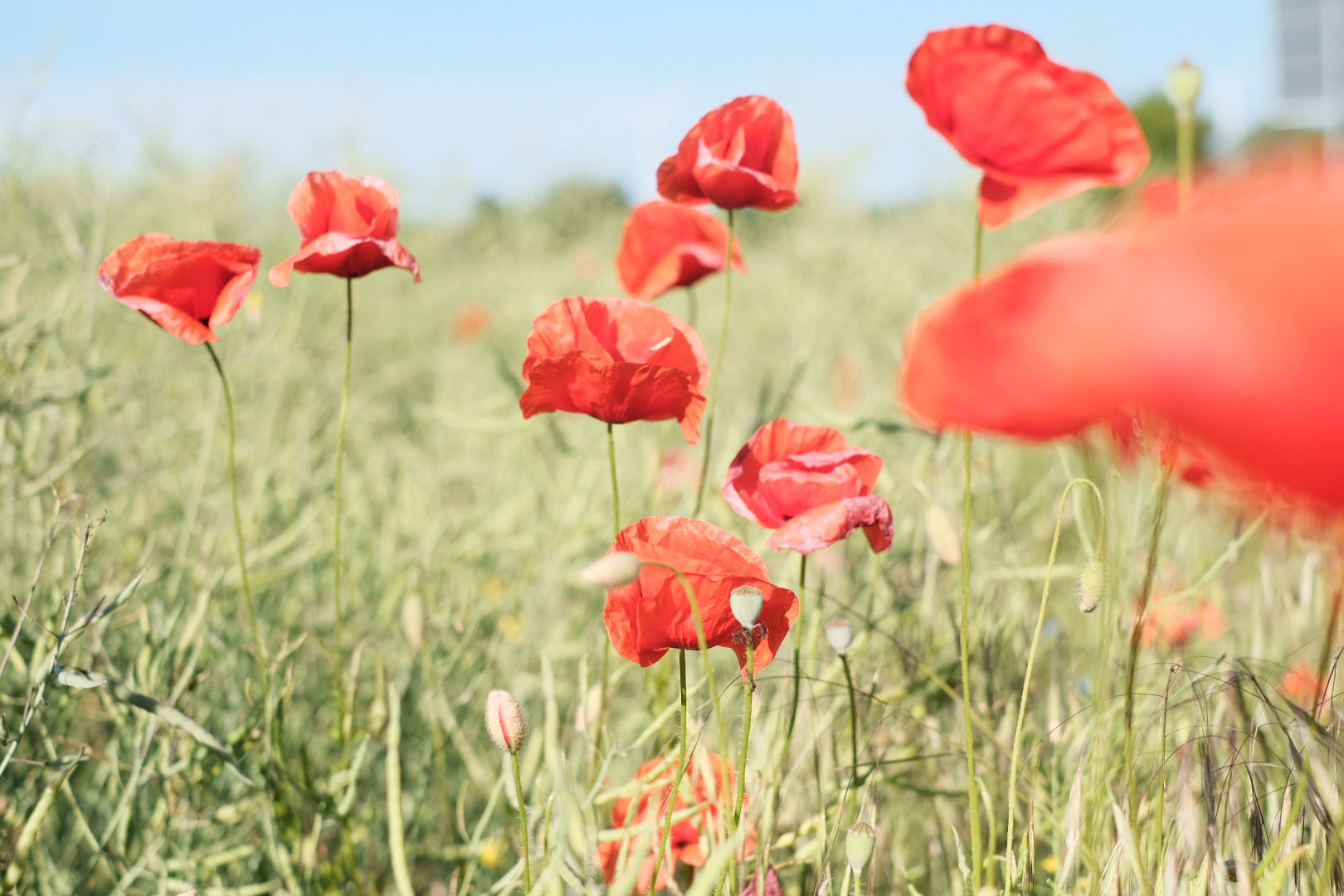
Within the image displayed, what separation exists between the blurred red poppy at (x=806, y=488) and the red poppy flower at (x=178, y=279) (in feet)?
1.09

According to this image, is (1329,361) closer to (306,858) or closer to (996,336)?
(996,336)

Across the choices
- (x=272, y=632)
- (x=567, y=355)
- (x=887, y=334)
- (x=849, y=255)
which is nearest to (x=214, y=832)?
(x=272, y=632)

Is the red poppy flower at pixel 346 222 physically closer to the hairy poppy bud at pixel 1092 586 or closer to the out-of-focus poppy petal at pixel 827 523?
the out-of-focus poppy petal at pixel 827 523

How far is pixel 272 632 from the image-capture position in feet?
3.25

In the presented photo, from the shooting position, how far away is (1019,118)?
0.43 meters

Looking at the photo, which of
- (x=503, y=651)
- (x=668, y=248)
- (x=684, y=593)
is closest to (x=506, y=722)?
(x=684, y=593)

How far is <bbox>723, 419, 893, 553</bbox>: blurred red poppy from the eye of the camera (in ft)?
1.54

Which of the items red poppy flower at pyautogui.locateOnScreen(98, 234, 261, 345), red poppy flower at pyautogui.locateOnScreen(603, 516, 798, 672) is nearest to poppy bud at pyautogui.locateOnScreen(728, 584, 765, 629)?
red poppy flower at pyautogui.locateOnScreen(603, 516, 798, 672)

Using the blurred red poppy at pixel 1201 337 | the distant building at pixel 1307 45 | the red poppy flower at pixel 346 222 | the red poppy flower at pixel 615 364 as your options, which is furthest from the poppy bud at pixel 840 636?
the distant building at pixel 1307 45

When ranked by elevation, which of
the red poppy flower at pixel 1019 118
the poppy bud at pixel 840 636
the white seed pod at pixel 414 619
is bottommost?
the white seed pod at pixel 414 619

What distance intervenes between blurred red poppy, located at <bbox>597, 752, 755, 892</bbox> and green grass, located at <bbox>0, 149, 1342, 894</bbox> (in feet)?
0.09

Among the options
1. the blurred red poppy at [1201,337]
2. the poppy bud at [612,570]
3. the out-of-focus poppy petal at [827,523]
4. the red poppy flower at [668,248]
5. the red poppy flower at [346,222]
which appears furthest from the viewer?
the red poppy flower at [668,248]

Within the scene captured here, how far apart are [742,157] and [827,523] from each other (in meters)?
0.27

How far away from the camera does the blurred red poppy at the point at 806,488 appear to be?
47 cm
